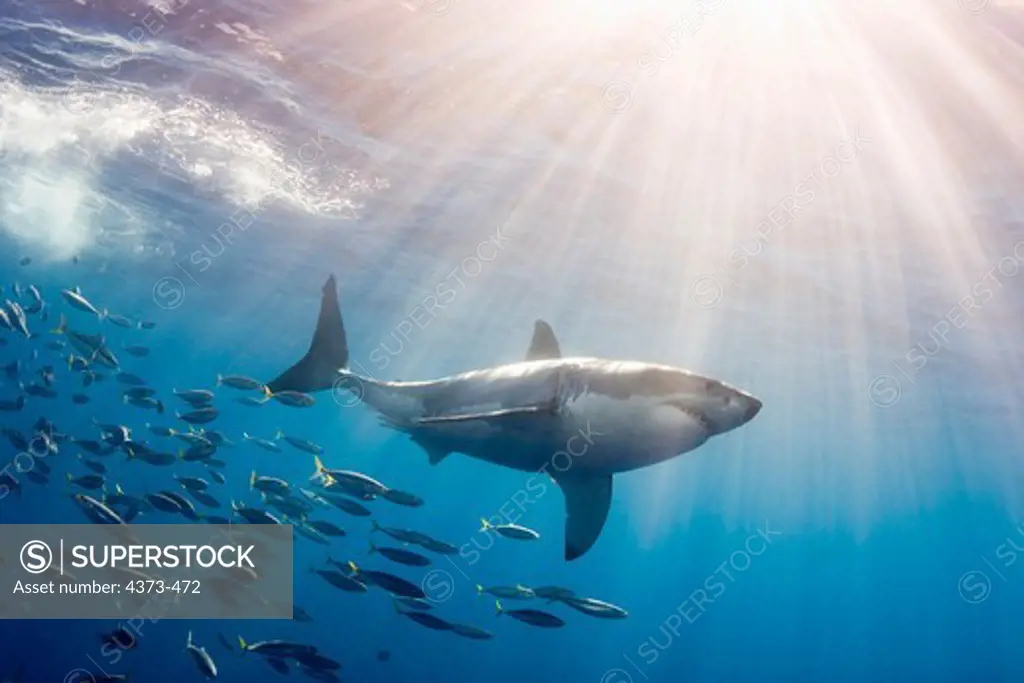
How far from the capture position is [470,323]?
3344 centimetres

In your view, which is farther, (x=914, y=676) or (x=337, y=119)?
(x=914, y=676)

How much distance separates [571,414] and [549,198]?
15286 mm

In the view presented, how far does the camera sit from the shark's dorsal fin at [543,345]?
6641 millimetres

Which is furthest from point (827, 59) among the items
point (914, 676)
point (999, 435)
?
point (914, 676)

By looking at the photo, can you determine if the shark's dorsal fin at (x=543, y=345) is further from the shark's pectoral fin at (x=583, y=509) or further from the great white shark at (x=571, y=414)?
the shark's pectoral fin at (x=583, y=509)

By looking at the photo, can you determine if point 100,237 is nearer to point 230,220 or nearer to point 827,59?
point 230,220

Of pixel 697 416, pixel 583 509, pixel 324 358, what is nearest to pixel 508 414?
pixel 697 416

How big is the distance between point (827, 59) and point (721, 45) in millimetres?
1945

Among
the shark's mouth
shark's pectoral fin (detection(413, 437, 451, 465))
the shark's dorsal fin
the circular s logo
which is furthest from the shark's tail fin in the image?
the circular s logo

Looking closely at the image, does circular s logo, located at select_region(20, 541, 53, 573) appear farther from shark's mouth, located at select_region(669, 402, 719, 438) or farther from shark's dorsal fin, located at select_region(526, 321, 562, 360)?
shark's mouth, located at select_region(669, 402, 719, 438)

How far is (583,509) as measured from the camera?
19.9ft

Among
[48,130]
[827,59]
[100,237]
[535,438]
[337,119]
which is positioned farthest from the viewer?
[100,237]

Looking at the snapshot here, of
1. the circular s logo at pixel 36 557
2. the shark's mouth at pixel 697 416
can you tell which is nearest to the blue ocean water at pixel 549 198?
the circular s logo at pixel 36 557

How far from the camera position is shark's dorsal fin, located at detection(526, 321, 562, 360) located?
664 centimetres
